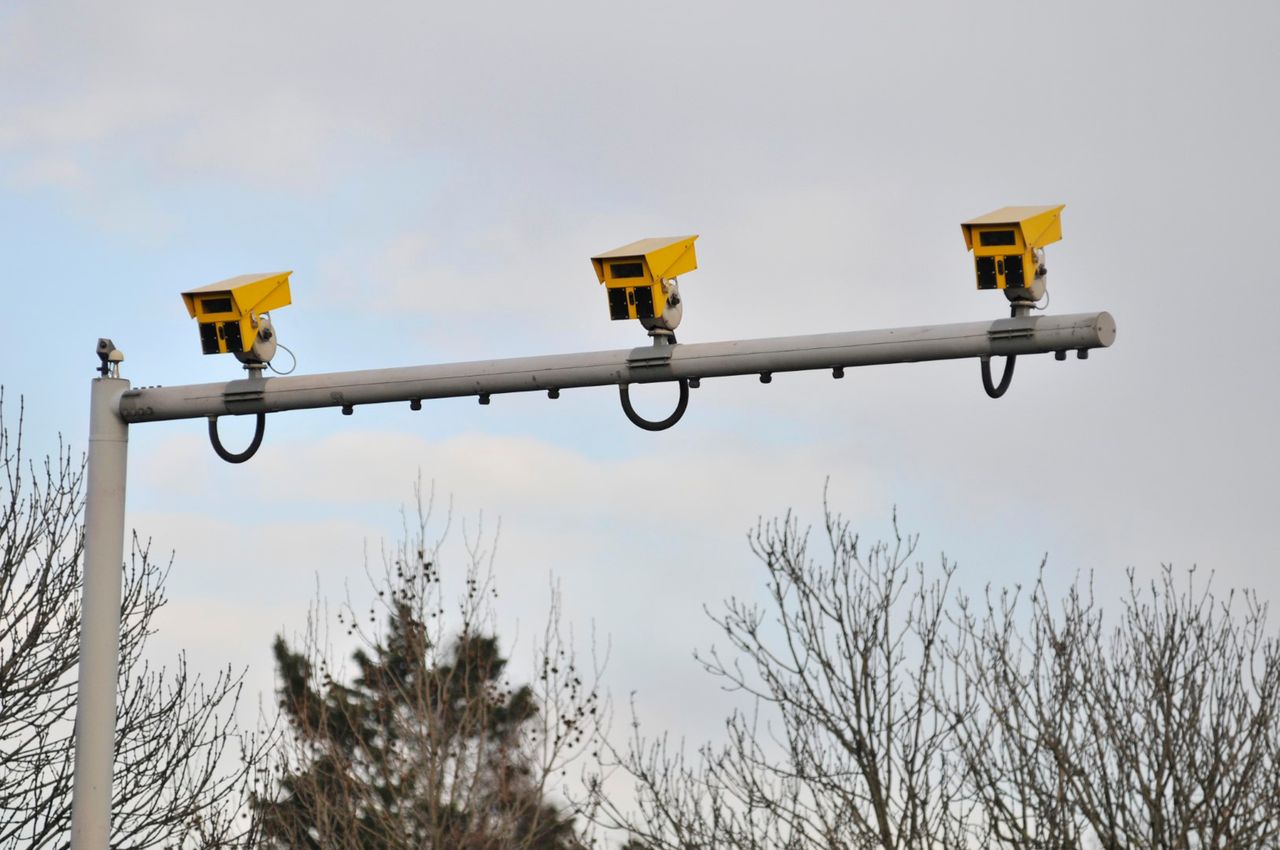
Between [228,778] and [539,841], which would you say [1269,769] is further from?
[539,841]

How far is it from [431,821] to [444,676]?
18.7ft

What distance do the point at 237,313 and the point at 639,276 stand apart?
146cm

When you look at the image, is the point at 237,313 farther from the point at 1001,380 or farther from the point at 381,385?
the point at 1001,380

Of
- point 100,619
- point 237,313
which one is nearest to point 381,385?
point 237,313

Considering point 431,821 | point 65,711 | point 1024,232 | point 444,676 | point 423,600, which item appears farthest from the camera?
point 444,676

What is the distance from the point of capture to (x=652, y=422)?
6051 millimetres

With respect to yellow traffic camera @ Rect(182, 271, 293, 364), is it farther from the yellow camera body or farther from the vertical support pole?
the yellow camera body

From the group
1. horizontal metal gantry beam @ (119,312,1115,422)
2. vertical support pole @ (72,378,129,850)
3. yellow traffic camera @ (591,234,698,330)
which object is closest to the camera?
horizontal metal gantry beam @ (119,312,1115,422)

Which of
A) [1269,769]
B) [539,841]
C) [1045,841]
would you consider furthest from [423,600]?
[1269,769]

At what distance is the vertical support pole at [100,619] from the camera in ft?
20.2

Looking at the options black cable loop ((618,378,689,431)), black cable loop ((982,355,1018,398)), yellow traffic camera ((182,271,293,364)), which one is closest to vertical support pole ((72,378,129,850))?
yellow traffic camera ((182,271,293,364))

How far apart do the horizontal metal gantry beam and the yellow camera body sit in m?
0.14

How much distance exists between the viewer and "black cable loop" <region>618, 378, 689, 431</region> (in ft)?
19.6

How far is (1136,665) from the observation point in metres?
15.0
